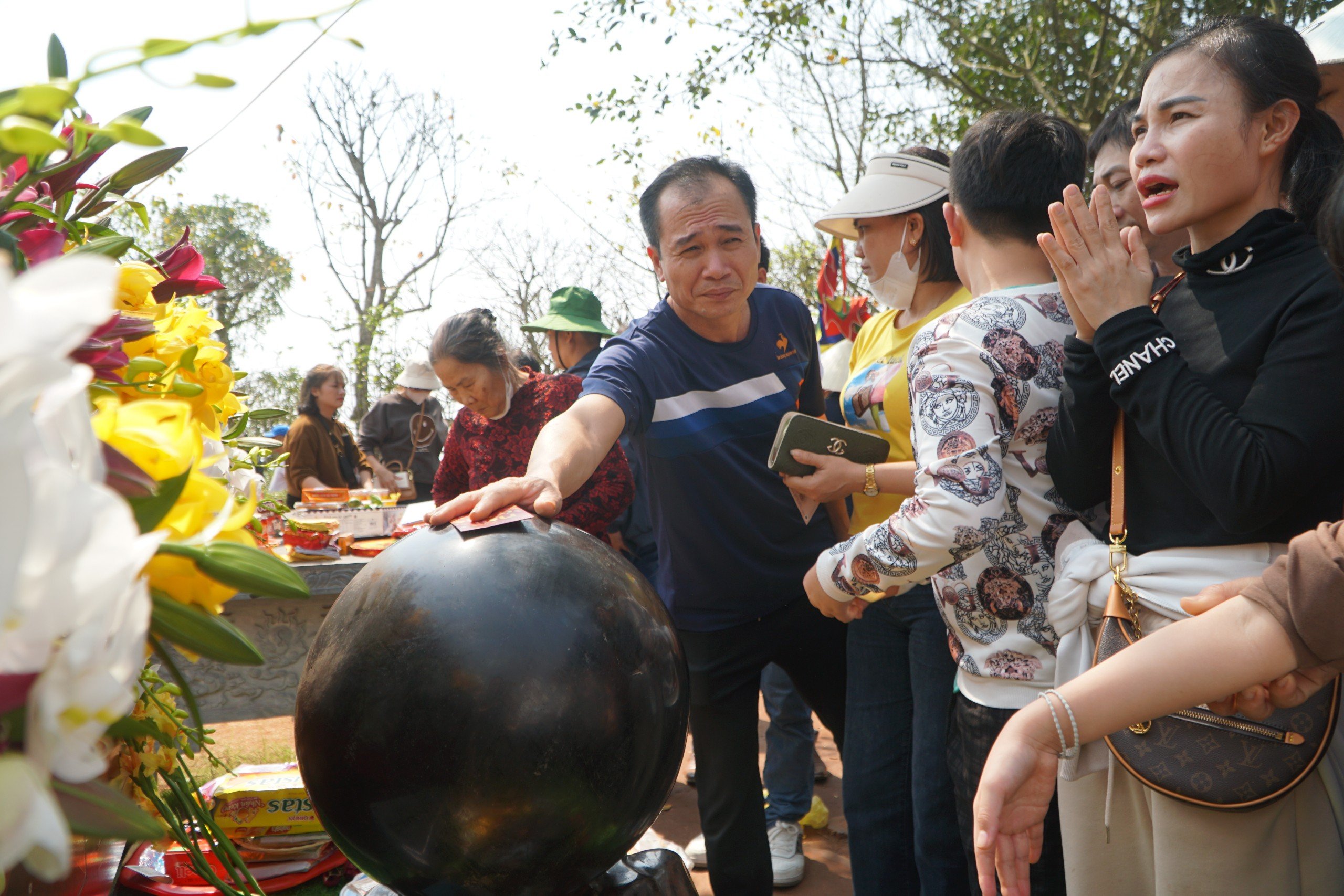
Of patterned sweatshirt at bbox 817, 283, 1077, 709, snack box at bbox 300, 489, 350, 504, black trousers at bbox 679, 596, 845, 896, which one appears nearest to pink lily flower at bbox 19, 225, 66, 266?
patterned sweatshirt at bbox 817, 283, 1077, 709

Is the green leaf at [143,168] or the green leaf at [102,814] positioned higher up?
the green leaf at [143,168]

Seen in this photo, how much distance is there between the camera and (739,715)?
2910mm

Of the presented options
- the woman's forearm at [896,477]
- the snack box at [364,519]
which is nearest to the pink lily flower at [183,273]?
the woman's forearm at [896,477]

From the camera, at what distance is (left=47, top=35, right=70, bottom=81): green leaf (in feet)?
2.82

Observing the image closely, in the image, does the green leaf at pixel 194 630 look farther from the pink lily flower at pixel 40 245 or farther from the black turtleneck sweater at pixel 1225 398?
the black turtleneck sweater at pixel 1225 398

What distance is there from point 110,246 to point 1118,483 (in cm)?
171

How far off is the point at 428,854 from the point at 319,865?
2906 millimetres

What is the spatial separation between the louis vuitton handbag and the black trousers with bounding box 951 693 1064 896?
1.39ft

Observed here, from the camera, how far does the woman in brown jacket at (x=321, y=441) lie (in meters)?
7.52

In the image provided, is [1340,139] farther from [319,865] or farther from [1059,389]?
[319,865]

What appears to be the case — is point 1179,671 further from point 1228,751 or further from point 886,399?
point 886,399

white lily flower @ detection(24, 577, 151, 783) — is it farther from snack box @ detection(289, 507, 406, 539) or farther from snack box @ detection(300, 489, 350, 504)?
snack box @ detection(300, 489, 350, 504)

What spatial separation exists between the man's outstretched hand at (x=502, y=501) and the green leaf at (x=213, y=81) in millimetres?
992

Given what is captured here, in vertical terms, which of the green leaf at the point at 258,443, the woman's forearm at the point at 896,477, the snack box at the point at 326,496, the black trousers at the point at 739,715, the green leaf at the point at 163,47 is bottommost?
the black trousers at the point at 739,715
